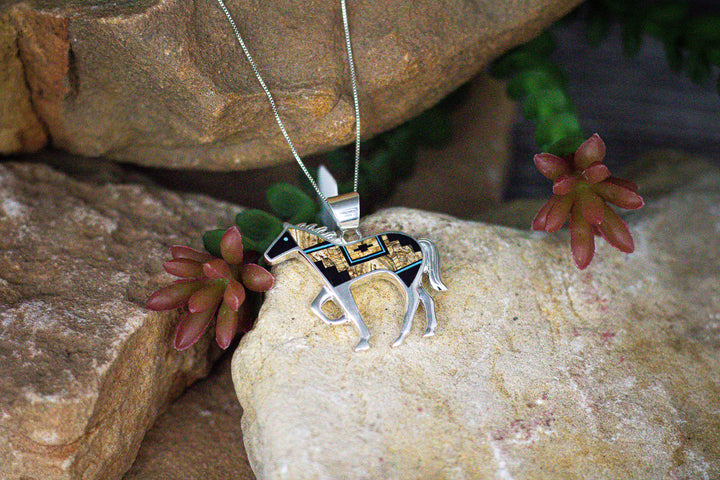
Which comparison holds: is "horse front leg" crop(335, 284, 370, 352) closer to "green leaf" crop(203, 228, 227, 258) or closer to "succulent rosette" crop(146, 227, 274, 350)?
"succulent rosette" crop(146, 227, 274, 350)

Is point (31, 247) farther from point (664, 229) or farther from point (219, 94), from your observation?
point (664, 229)

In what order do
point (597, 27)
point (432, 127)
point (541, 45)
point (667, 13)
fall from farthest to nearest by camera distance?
point (432, 127) < point (597, 27) < point (667, 13) < point (541, 45)

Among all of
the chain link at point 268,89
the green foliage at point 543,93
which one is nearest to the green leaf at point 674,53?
the green foliage at point 543,93

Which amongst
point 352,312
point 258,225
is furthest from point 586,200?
point 258,225

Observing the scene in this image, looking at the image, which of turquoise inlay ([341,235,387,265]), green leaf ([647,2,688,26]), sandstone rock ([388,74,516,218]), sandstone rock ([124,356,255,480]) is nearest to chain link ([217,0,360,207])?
turquoise inlay ([341,235,387,265])

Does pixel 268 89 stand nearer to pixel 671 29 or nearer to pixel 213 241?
pixel 213 241

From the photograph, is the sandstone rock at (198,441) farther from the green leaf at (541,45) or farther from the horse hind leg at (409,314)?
the green leaf at (541,45)

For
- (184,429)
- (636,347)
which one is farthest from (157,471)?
(636,347)
